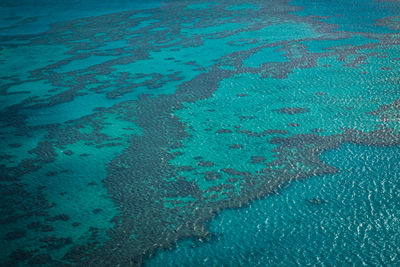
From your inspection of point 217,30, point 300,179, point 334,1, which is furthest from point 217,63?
point 334,1

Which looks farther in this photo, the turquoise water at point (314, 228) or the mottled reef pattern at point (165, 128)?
the mottled reef pattern at point (165, 128)

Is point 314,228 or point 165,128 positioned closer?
point 314,228

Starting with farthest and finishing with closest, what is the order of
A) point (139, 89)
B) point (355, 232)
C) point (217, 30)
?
1. point (217, 30)
2. point (139, 89)
3. point (355, 232)

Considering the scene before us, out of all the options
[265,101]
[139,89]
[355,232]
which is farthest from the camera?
[139,89]

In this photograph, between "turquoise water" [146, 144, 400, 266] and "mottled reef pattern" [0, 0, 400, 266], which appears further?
"mottled reef pattern" [0, 0, 400, 266]

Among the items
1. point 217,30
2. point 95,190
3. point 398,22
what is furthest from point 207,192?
point 398,22

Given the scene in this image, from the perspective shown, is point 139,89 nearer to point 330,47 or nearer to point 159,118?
point 159,118

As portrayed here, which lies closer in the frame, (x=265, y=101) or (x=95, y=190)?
(x=95, y=190)

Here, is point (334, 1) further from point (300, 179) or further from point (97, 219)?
point (97, 219)
